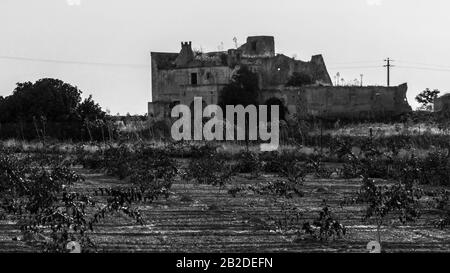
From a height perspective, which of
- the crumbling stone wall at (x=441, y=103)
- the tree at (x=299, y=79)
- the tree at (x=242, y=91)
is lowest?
the crumbling stone wall at (x=441, y=103)

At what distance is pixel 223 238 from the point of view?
521 inches

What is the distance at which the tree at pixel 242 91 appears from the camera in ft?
173

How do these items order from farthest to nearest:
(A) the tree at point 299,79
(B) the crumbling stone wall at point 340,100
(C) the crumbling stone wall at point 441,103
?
1. (A) the tree at point 299,79
2. (C) the crumbling stone wall at point 441,103
3. (B) the crumbling stone wall at point 340,100

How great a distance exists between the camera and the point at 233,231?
14023mm

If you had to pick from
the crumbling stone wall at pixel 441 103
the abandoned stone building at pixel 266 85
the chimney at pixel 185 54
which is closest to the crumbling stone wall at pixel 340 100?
the abandoned stone building at pixel 266 85

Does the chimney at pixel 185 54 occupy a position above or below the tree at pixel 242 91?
above

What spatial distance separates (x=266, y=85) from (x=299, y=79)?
6.30ft

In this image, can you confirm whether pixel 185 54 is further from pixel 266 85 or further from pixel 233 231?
pixel 233 231

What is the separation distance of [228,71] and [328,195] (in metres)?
35.4

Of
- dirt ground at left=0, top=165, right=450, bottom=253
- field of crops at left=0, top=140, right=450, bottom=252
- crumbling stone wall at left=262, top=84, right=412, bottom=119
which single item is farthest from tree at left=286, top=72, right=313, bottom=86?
dirt ground at left=0, top=165, right=450, bottom=253

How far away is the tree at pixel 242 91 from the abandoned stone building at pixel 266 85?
17.1 inches

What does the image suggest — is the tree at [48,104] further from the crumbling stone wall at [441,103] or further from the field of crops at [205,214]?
the field of crops at [205,214]

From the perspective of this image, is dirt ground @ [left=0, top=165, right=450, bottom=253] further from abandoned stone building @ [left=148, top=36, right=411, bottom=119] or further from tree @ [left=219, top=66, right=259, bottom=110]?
tree @ [left=219, top=66, right=259, bottom=110]

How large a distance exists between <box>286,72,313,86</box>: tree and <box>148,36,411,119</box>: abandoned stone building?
498mm
